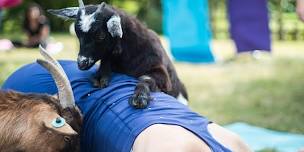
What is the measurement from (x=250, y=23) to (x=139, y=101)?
512 cm

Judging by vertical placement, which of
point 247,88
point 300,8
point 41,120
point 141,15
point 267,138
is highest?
point 300,8

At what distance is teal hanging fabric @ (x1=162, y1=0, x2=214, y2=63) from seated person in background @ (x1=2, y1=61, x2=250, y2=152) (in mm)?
4760

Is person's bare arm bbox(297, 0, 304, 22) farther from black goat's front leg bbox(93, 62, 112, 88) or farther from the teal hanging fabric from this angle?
the teal hanging fabric

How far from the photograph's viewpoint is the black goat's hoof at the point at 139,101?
262 cm

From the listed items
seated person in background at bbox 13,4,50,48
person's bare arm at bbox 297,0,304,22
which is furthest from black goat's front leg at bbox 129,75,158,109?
seated person in background at bbox 13,4,50,48

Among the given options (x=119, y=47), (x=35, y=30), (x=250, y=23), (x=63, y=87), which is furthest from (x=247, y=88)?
(x=35, y=30)

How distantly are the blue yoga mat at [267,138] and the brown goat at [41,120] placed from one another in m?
2.61

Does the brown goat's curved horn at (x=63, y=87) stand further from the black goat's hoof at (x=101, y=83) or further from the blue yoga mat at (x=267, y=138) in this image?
the blue yoga mat at (x=267, y=138)

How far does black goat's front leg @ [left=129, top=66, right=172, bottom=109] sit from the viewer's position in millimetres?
2637

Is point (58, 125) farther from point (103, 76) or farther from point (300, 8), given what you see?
point (300, 8)

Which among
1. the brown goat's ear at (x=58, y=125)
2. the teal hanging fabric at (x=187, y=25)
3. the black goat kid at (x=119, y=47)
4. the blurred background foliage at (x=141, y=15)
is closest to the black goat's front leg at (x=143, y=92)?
the black goat kid at (x=119, y=47)

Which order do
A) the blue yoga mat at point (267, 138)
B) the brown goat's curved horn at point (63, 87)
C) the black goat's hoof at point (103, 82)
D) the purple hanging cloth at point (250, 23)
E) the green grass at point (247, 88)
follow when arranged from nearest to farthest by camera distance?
the brown goat's curved horn at point (63, 87)
the black goat's hoof at point (103, 82)
the blue yoga mat at point (267, 138)
the green grass at point (247, 88)
the purple hanging cloth at point (250, 23)

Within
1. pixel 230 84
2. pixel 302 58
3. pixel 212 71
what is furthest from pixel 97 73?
pixel 302 58

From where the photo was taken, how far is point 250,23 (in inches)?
296
